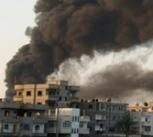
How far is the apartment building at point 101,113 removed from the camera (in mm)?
70250

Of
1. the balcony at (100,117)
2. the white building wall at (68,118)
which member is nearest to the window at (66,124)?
the white building wall at (68,118)

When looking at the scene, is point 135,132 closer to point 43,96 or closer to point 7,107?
point 43,96

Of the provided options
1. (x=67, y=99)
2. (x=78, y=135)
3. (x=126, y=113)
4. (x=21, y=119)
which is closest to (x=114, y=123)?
(x=126, y=113)

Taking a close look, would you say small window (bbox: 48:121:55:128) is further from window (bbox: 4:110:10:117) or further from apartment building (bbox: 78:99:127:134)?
apartment building (bbox: 78:99:127:134)

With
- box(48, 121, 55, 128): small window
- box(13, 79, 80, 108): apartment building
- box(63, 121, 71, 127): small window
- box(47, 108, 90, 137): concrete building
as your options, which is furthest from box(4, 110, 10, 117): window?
box(13, 79, 80, 108): apartment building

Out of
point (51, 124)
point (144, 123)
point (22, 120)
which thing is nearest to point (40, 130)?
point (51, 124)

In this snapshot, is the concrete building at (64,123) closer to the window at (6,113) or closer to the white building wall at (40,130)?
the white building wall at (40,130)

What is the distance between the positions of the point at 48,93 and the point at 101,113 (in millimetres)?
9941

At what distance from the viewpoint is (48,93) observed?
65312 millimetres

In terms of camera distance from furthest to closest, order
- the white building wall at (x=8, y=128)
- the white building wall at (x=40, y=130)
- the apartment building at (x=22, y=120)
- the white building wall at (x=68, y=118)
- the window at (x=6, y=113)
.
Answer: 1. the white building wall at (x=68, y=118)
2. the white building wall at (x=40, y=130)
3. the window at (x=6, y=113)
4. the apartment building at (x=22, y=120)
5. the white building wall at (x=8, y=128)

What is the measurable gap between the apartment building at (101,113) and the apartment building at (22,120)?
45.2 feet

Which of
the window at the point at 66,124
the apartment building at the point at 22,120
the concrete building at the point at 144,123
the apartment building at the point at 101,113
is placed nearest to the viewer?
the apartment building at the point at 22,120

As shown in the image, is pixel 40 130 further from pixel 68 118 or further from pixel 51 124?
pixel 68 118

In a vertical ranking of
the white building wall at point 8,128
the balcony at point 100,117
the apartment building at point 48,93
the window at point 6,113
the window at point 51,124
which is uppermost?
the apartment building at point 48,93
